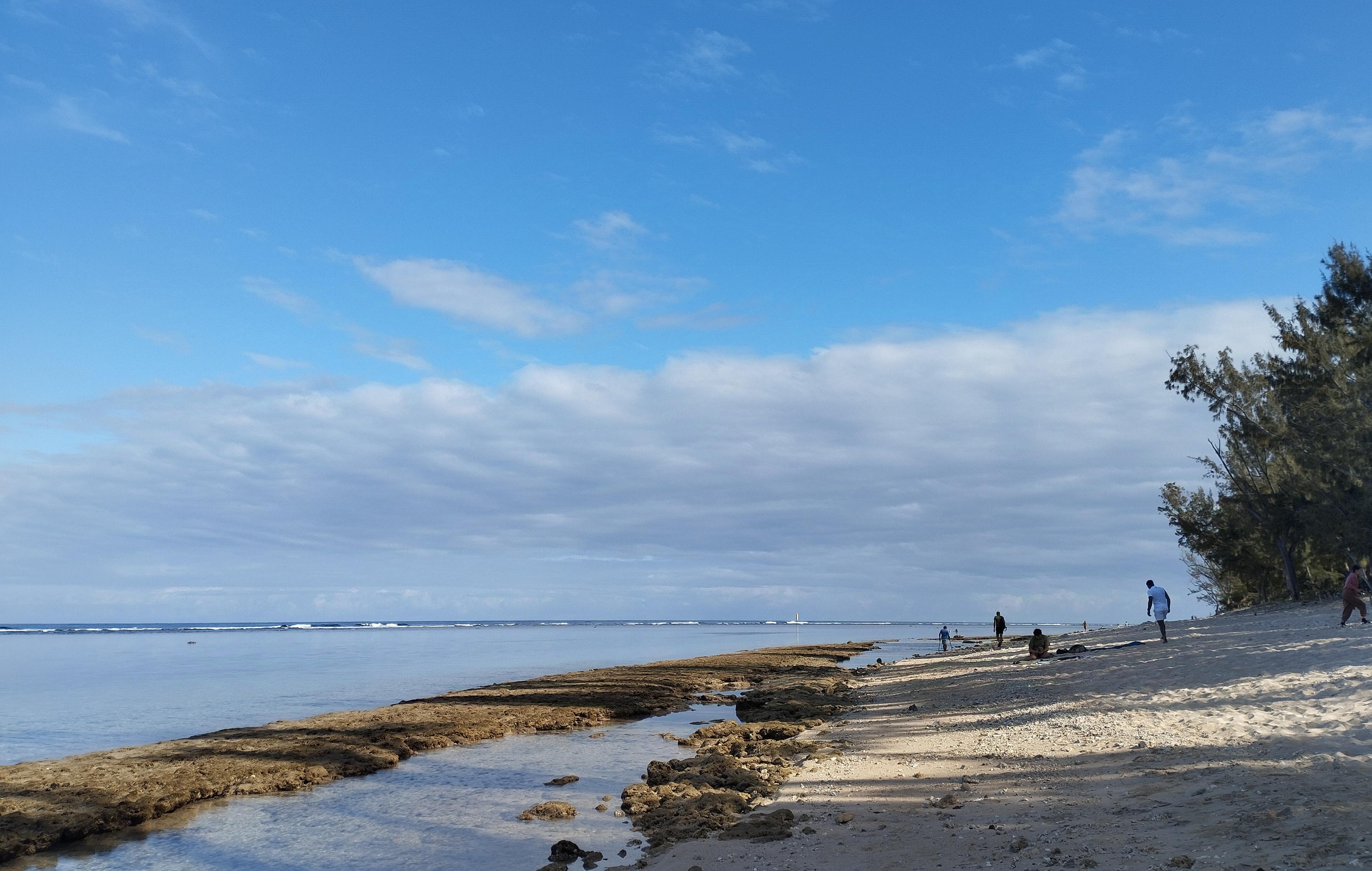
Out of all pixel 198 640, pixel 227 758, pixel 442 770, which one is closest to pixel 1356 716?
pixel 442 770

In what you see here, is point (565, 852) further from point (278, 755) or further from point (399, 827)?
point (278, 755)

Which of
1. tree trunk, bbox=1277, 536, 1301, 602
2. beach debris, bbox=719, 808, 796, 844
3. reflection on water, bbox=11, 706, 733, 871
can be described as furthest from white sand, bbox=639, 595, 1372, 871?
tree trunk, bbox=1277, 536, 1301, 602

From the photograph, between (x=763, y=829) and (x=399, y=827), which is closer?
(x=763, y=829)

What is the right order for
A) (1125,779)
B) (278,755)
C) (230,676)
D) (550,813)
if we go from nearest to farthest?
(1125,779) < (550,813) < (278,755) < (230,676)

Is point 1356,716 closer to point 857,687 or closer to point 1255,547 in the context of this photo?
point 857,687

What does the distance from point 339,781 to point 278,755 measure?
2590 mm

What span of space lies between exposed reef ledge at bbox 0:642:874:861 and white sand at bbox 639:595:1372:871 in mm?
10710

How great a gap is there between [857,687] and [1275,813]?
90.3 ft

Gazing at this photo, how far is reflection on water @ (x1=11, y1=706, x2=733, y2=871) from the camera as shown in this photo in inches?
486

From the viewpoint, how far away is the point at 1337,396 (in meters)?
32.0

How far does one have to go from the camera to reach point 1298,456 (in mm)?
35938

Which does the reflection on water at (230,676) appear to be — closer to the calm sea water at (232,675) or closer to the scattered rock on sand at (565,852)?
the calm sea water at (232,675)

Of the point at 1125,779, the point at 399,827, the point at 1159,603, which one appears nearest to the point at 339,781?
the point at 399,827

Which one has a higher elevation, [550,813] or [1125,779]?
[1125,779]
